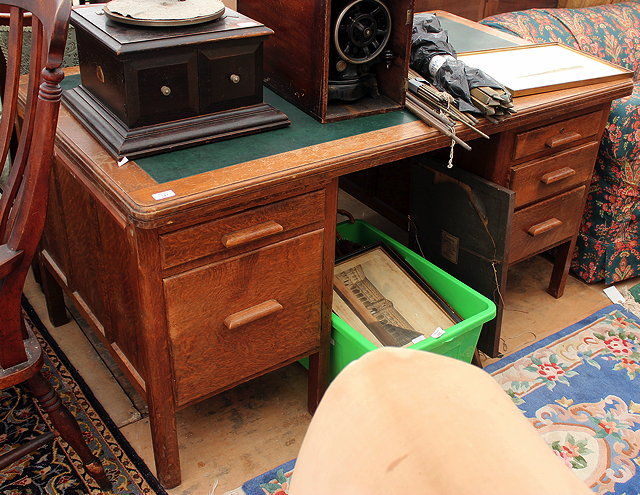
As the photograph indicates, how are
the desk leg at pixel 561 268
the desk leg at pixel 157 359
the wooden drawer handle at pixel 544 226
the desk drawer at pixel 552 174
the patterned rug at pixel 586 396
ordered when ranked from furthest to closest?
the desk leg at pixel 561 268 < the wooden drawer handle at pixel 544 226 < the desk drawer at pixel 552 174 < the patterned rug at pixel 586 396 < the desk leg at pixel 157 359

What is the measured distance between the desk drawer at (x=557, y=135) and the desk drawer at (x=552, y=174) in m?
0.03

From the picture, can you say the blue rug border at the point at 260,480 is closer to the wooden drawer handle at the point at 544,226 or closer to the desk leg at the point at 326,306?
the desk leg at the point at 326,306

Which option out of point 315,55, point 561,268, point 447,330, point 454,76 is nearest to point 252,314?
point 447,330

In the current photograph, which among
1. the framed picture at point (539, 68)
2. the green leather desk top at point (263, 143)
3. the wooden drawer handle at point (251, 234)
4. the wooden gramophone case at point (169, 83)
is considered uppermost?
the wooden gramophone case at point (169, 83)

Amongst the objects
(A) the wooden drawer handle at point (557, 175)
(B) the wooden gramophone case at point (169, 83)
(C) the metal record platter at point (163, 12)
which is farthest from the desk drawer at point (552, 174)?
(C) the metal record platter at point (163, 12)

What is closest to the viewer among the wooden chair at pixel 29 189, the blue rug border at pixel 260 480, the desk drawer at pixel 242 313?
the wooden chair at pixel 29 189

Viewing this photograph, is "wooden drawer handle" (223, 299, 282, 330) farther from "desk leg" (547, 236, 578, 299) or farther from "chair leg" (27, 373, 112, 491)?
"desk leg" (547, 236, 578, 299)

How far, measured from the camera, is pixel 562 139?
2154mm

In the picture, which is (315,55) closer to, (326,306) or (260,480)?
(326,306)

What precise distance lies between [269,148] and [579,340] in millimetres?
1357

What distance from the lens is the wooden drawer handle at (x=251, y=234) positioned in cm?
153

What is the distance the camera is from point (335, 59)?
1.80 m

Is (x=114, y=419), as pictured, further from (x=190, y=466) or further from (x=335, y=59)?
(x=335, y=59)

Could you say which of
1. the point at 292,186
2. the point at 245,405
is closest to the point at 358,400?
the point at 292,186
